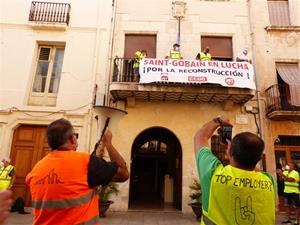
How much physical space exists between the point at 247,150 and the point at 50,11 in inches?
475

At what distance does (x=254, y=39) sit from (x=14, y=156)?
11.0m

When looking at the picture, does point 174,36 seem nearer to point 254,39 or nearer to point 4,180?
point 254,39

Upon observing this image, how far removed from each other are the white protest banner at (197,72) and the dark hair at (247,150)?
7.96 metres

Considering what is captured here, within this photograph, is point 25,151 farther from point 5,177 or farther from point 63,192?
point 63,192

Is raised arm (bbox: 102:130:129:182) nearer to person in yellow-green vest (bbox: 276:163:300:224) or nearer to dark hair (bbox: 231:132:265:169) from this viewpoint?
dark hair (bbox: 231:132:265:169)

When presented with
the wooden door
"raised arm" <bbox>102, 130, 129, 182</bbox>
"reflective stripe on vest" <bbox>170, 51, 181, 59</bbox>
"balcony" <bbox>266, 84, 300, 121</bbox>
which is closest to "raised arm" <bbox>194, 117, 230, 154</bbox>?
"raised arm" <bbox>102, 130, 129, 182</bbox>

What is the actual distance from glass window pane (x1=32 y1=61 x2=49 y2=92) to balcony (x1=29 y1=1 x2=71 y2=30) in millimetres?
1619

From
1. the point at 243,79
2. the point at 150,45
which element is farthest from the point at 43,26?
the point at 243,79

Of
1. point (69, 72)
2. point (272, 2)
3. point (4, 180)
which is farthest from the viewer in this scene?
point (272, 2)

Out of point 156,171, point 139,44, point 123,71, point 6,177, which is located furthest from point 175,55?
point 156,171

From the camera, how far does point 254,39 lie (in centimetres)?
1179

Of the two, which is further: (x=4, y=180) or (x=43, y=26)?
(x=43, y=26)

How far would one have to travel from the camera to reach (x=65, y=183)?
2.15m

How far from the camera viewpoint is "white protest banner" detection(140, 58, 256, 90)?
997 cm
